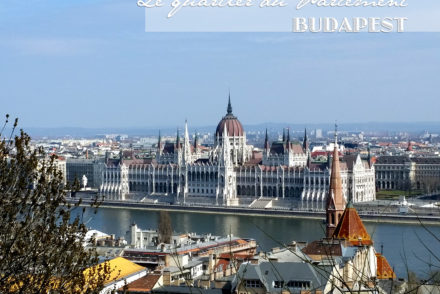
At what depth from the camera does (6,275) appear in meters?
5.04

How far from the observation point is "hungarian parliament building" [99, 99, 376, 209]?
143ft

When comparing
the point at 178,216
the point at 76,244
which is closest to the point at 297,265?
the point at 76,244

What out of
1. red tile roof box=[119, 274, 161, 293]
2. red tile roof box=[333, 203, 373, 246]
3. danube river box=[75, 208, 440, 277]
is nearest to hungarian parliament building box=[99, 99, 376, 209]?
danube river box=[75, 208, 440, 277]

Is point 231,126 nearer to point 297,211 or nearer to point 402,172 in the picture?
point 402,172

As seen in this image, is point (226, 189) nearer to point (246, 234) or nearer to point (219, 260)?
point (246, 234)

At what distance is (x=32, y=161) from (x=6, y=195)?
221 mm

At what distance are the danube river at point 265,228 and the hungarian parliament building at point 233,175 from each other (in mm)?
4497

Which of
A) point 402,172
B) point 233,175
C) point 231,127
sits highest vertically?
point 231,127

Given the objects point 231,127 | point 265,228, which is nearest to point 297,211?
point 265,228

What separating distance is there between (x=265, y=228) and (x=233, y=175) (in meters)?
13.2

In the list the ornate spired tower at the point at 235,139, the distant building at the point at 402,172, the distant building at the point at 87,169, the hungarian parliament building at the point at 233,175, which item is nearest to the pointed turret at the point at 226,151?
the hungarian parliament building at the point at 233,175

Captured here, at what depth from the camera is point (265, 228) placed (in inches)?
1283

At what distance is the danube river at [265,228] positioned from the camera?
25420 mm

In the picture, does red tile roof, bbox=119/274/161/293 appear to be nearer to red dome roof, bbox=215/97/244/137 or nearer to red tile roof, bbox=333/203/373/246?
red tile roof, bbox=333/203/373/246
